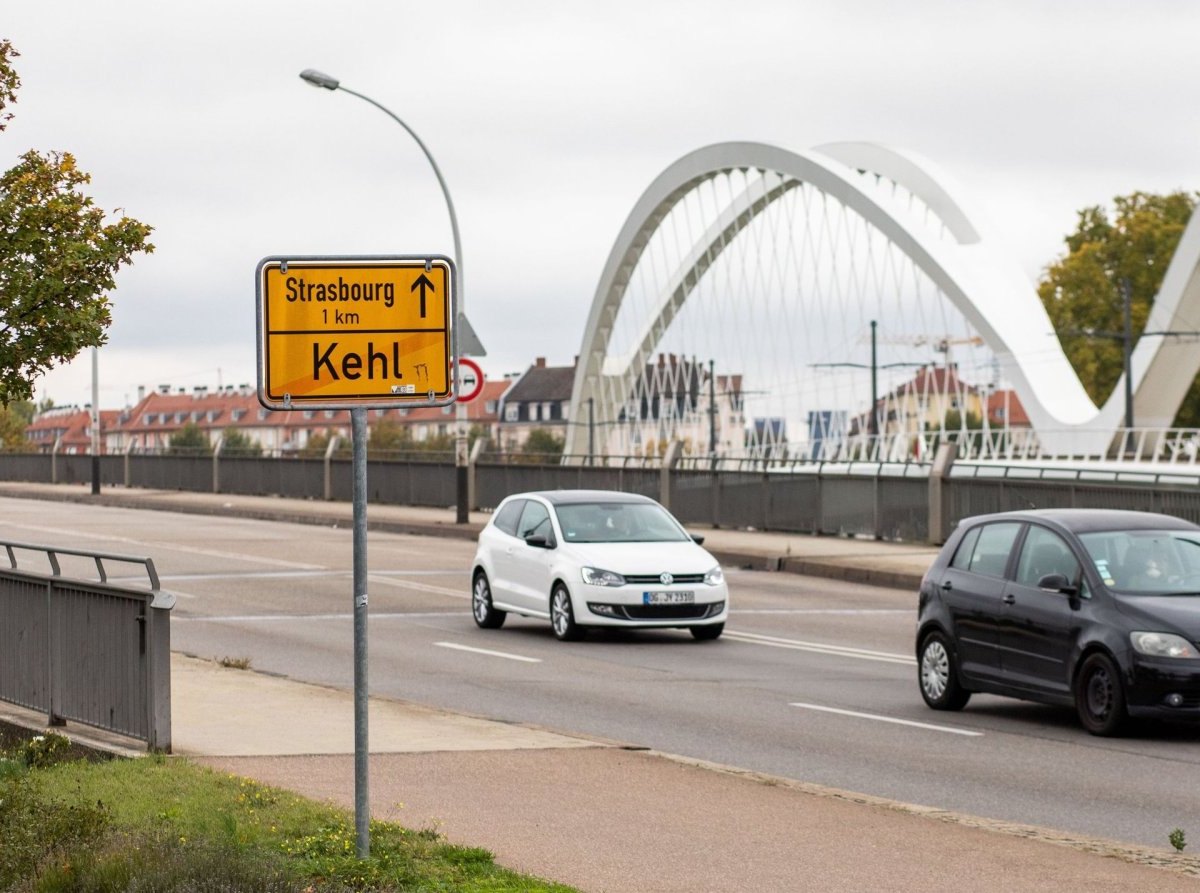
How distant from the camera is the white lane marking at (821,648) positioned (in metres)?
18.4

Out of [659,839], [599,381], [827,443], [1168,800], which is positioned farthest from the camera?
[599,381]

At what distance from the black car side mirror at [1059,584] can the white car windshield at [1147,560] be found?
0.22 metres

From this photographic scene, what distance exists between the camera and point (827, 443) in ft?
202

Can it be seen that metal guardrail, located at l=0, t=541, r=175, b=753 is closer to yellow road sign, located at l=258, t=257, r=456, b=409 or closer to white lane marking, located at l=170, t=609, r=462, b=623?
yellow road sign, located at l=258, t=257, r=456, b=409

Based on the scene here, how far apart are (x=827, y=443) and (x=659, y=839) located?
53.4 m

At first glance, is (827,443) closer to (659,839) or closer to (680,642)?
(680,642)

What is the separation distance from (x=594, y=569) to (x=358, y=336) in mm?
12750

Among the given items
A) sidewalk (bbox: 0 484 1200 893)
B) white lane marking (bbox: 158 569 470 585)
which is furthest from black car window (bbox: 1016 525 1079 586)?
white lane marking (bbox: 158 569 470 585)

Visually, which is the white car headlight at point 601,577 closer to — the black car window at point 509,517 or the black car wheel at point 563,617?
the black car wheel at point 563,617

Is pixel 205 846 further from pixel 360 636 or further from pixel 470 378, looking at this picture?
pixel 470 378

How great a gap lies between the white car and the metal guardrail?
26.2ft

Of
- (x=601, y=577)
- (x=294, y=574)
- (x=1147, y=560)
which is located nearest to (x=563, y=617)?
(x=601, y=577)

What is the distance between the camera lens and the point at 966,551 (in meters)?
14.7

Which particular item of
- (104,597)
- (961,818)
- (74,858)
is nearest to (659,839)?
(961,818)
